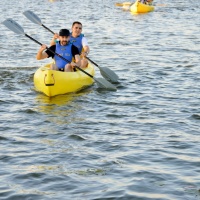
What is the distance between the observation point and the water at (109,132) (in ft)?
23.0

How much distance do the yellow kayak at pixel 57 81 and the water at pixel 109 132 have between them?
0.18 metres

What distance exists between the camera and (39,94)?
470 inches

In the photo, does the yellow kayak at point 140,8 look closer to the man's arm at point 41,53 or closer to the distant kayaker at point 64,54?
the distant kayaker at point 64,54

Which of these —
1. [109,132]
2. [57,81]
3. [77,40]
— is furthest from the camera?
[77,40]

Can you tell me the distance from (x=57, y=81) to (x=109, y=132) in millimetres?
2573

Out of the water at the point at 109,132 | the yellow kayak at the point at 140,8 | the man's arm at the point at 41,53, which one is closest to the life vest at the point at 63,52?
the man's arm at the point at 41,53

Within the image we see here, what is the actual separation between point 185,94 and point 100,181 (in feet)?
17.5

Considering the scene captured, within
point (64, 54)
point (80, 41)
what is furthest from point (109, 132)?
point (80, 41)

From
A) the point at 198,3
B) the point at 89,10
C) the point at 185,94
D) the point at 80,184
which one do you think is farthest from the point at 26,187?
the point at 198,3

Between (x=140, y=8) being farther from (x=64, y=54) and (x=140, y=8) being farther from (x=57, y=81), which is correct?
(x=57, y=81)

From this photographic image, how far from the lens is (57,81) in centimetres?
1147

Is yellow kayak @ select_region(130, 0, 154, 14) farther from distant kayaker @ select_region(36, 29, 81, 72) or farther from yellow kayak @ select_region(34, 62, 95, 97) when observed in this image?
distant kayaker @ select_region(36, 29, 81, 72)

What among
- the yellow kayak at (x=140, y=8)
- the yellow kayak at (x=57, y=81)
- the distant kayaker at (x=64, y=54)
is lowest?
the yellow kayak at (x=140, y=8)

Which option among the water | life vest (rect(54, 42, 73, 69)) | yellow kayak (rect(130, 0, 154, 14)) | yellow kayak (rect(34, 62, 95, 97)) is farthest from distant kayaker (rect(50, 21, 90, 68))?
yellow kayak (rect(130, 0, 154, 14))
